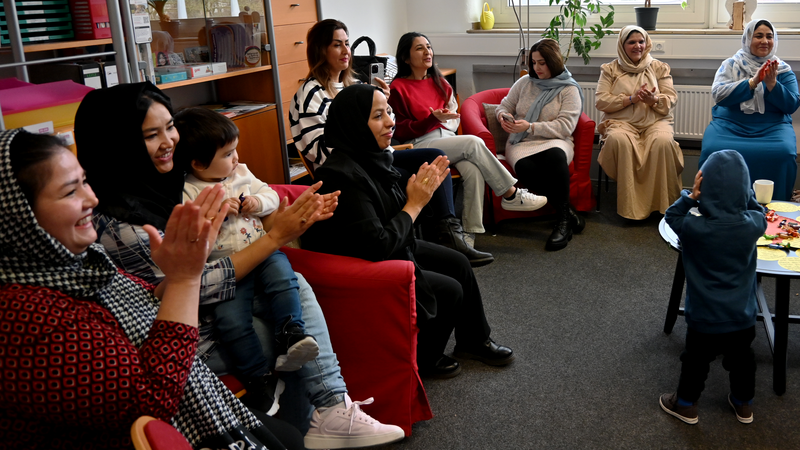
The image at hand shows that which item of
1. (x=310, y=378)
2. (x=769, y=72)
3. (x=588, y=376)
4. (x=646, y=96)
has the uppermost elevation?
(x=769, y=72)

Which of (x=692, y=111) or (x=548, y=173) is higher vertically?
(x=692, y=111)

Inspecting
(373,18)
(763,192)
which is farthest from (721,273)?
(373,18)

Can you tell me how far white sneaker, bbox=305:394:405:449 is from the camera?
1962mm

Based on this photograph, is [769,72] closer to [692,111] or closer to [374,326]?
[692,111]

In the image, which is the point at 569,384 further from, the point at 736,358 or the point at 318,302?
the point at 318,302

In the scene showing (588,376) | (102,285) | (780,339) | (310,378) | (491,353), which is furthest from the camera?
(491,353)

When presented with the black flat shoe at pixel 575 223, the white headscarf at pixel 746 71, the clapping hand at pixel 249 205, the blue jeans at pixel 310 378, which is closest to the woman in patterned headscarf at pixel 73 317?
the blue jeans at pixel 310 378

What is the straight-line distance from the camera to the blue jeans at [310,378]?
1951 millimetres

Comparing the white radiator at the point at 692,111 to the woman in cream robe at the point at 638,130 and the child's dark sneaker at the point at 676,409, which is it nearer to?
the woman in cream robe at the point at 638,130

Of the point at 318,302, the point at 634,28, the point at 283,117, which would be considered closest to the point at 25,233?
the point at 318,302

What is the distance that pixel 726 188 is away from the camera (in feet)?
6.73

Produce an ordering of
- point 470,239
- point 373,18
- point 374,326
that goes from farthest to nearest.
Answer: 1. point 373,18
2. point 470,239
3. point 374,326

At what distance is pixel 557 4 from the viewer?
523 cm

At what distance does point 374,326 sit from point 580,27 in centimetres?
375
